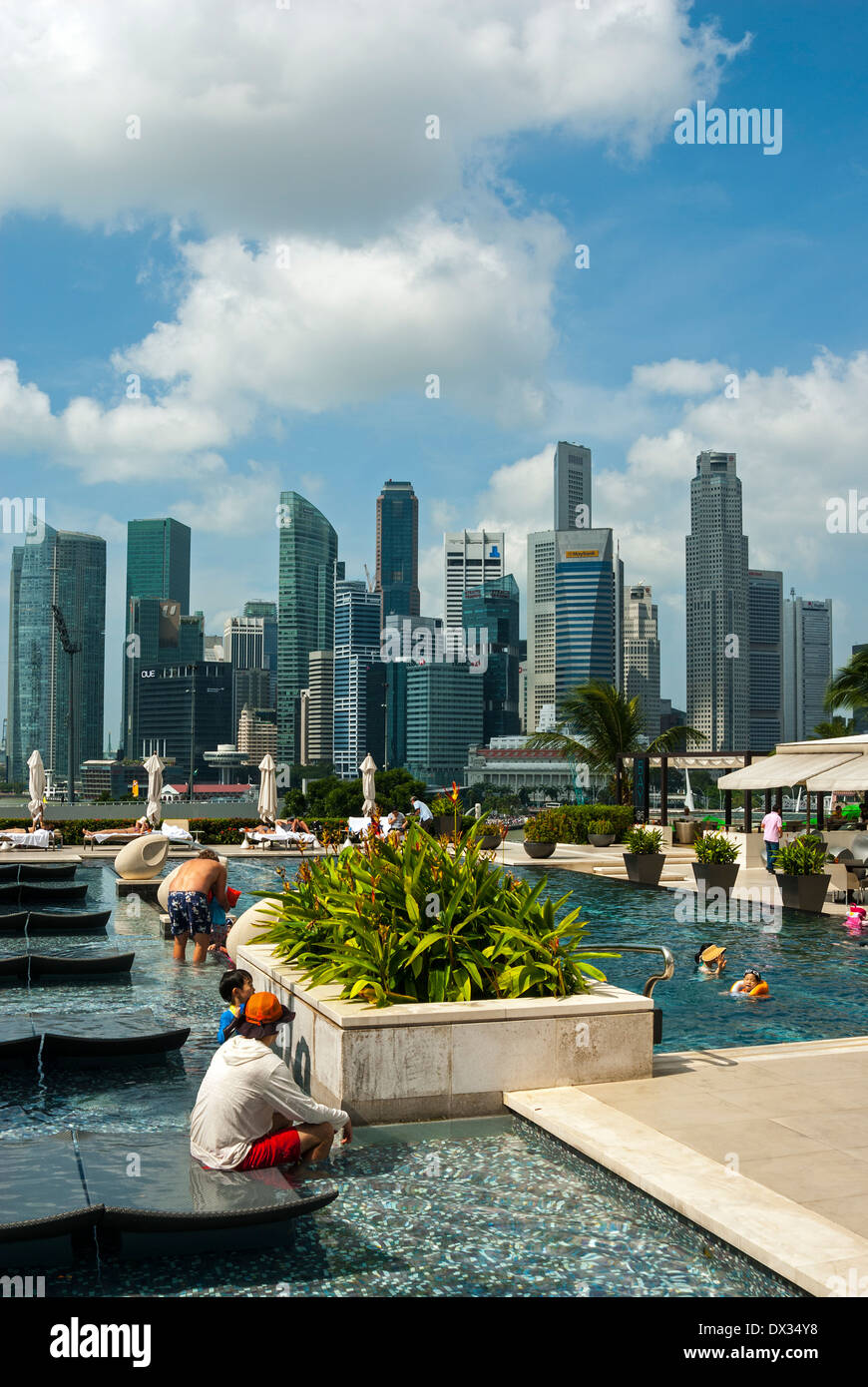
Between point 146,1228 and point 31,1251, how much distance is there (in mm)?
448

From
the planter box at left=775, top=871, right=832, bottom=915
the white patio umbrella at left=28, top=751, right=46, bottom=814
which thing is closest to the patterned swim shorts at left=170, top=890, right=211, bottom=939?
the planter box at left=775, top=871, right=832, bottom=915

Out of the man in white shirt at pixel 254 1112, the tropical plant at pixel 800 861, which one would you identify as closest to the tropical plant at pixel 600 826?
the tropical plant at pixel 800 861

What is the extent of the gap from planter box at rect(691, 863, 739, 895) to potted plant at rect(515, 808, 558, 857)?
8147 millimetres

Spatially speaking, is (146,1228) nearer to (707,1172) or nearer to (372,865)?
(707,1172)

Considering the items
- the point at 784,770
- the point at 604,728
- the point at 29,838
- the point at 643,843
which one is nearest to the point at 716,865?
the point at 784,770

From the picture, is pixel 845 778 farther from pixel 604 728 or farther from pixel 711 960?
pixel 604 728

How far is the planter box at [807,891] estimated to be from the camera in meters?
16.7

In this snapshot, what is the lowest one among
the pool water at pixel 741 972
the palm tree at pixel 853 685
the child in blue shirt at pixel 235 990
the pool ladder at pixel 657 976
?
the pool water at pixel 741 972

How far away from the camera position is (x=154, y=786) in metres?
30.1

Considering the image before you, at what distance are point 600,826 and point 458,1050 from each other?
2461 cm

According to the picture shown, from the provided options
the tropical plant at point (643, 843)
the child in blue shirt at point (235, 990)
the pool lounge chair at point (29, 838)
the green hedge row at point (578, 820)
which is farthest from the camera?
the green hedge row at point (578, 820)

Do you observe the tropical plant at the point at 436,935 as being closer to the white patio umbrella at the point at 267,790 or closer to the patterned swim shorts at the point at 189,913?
the patterned swim shorts at the point at 189,913

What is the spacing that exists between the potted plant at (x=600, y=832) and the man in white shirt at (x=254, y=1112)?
25227 mm
